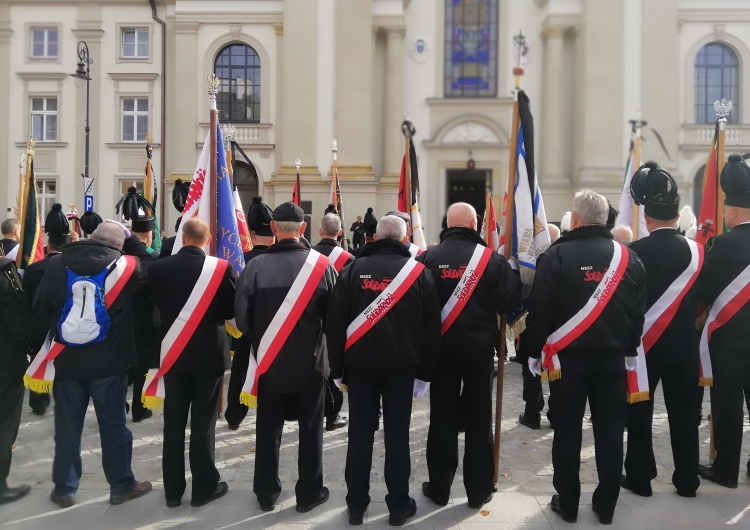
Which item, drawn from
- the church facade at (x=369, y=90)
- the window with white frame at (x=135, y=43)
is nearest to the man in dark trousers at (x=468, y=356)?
the church facade at (x=369, y=90)

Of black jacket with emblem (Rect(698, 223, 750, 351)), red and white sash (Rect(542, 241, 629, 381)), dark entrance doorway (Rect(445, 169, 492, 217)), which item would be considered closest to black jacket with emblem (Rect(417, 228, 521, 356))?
red and white sash (Rect(542, 241, 629, 381))

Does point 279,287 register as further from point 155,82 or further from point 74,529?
point 155,82

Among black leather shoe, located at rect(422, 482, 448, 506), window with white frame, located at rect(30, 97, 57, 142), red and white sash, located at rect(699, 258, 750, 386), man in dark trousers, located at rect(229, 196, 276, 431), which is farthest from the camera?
window with white frame, located at rect(30, 97, 57, 142)

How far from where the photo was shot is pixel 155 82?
83.5ft

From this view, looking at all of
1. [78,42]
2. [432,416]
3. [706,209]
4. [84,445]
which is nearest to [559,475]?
[432,416]

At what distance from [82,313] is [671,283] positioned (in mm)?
4291

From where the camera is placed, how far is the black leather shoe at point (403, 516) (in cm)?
465

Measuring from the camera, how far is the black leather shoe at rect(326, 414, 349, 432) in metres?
7.20

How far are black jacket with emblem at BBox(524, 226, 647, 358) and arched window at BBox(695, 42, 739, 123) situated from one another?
879 inches

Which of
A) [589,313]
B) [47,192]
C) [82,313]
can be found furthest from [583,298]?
[47,192]

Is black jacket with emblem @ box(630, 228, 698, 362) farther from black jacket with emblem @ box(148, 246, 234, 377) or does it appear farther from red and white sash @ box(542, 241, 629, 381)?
black jacket with emblem @ box(148, 246, 234, 377)

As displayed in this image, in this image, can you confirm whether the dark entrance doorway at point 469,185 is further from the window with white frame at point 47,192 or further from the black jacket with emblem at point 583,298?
the black jacket with emblem at point 583,298

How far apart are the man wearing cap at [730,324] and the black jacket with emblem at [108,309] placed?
4.43 meters

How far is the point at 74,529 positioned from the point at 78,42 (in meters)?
24.6
